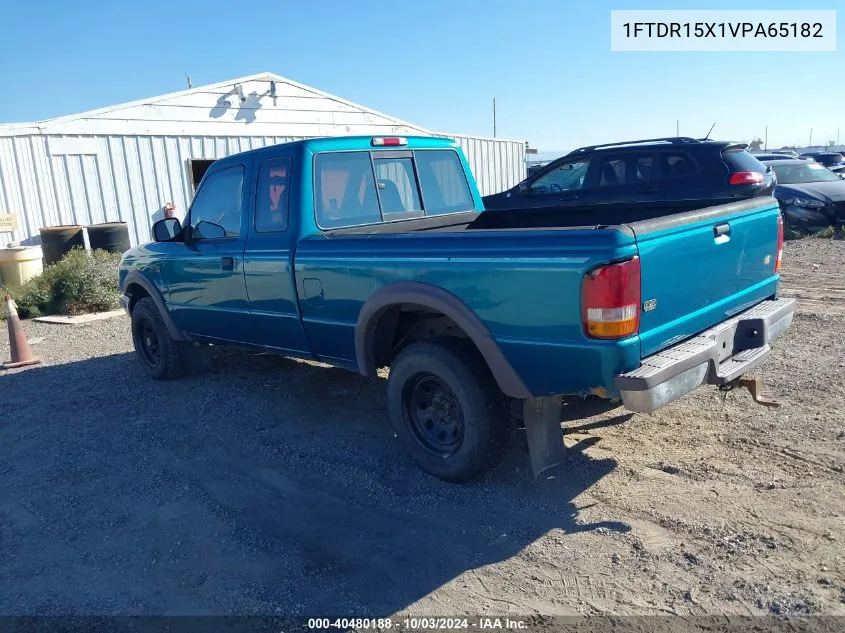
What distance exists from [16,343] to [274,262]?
14.9 feet

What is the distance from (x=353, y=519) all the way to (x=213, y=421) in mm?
2121

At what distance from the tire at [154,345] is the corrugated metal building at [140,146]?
656 centimetres

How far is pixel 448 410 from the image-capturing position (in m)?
4.18

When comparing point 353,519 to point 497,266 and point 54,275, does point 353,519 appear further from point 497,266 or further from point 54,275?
point 54,275

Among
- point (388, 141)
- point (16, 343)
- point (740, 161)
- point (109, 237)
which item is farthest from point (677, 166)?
point (109, 237)

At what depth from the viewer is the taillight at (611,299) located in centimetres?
315

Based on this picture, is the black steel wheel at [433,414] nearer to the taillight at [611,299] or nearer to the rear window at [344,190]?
the taillight at [611,299]

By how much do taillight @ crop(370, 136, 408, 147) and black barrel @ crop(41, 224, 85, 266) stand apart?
28.2 feet

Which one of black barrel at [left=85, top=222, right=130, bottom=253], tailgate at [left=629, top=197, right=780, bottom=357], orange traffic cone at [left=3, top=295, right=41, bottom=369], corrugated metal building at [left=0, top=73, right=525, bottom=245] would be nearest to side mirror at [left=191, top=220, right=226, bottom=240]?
orange traffic cone at [left=3, top=295, right=41, bottom=369]

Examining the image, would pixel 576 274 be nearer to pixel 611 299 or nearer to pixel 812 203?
pixel 611 299

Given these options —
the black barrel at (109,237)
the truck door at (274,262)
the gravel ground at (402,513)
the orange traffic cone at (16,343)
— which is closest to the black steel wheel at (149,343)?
the gravel ground at (402,513)

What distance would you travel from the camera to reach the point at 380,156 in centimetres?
520

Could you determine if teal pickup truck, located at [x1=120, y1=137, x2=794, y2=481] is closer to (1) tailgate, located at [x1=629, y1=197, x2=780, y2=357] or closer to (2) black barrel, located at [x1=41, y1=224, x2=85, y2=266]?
(1) tailgate, located at [x1=629, y1=197, x2=780, y2=357]

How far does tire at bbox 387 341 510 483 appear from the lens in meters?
3.85
